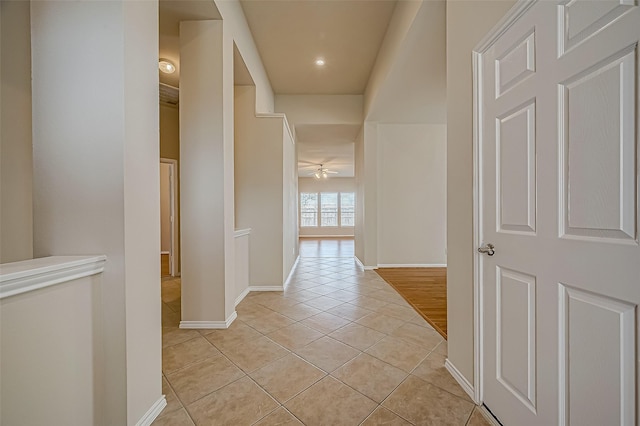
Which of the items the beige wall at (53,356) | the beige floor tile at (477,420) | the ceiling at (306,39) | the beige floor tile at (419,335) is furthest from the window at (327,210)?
the beige wall at (53,356)

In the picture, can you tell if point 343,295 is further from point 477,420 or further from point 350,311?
point 477,420

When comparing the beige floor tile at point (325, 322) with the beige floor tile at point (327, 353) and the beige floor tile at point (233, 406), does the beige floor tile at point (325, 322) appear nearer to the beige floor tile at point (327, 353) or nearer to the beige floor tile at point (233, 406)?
the beige floor tile at point (327, 353)

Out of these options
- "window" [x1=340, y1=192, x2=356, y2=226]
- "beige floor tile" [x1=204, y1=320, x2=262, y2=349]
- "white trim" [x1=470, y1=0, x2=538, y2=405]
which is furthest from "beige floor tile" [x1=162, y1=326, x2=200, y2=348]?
"window" [x1=340, y1=192, x2=356, y2=226]

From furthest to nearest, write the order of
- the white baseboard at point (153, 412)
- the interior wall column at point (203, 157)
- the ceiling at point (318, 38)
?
the ceiling at point (318, 38)
the interior wall column at point (203, 157)
the white baseboard at point (153, 412)

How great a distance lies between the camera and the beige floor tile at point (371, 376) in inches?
65.1

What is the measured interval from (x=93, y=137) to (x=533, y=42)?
2.02 m

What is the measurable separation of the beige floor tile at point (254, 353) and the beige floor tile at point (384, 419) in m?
0.84

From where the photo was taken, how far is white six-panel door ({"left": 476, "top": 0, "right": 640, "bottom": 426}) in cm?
83

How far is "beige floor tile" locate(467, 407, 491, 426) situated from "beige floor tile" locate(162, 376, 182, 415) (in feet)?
5.22

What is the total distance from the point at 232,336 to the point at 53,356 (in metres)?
1.47

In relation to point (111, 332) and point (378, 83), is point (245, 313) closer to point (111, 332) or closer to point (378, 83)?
point (111, 332)

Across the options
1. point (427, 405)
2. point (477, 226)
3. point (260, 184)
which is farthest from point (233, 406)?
point (260, 184)

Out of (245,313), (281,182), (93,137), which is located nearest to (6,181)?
(93,137)

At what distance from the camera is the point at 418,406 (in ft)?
5.00
